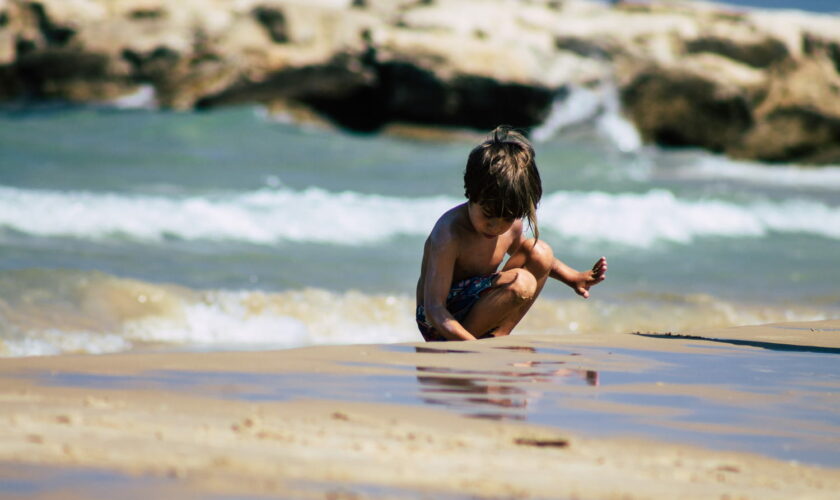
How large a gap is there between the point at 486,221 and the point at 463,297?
40cm

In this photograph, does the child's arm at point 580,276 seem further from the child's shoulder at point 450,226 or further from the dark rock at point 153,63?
A: the dark rock at point 153,63

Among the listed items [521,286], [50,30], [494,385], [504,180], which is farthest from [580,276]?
[50,30]

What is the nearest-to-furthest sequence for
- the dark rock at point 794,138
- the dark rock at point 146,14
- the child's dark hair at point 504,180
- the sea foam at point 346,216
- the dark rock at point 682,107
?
the child's dark hair at point 504,180, the sea foam at point 346,216, the dark rock at point 146,14, the dark rock at point 682,107, the dark rock at point 794,138

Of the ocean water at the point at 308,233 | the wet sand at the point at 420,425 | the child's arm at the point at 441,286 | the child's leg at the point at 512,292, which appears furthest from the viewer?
the ocean water at the point at 308,233

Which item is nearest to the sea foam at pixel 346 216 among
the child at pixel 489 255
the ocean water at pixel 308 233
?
the ocean water at pixel 308 233

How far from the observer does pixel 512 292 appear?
13.5 ft

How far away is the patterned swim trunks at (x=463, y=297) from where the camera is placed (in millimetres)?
4152

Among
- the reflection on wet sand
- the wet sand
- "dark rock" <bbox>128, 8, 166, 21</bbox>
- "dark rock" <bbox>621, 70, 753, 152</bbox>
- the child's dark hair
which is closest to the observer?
the wet sand

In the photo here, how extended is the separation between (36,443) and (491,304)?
2.31m

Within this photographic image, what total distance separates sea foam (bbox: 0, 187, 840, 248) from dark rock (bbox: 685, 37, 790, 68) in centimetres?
1074

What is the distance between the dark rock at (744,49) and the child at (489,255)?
21.7m

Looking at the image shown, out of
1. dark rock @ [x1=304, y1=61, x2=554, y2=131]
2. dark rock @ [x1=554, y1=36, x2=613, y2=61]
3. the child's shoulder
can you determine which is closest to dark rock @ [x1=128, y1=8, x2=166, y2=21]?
dark rock @ [x1=304, y1=61, x2=554, y2=131]

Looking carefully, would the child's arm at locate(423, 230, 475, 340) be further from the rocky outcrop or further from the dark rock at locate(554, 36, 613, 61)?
the dark rock at locate(554, 36, 613, 61)

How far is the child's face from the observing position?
12.8ft
